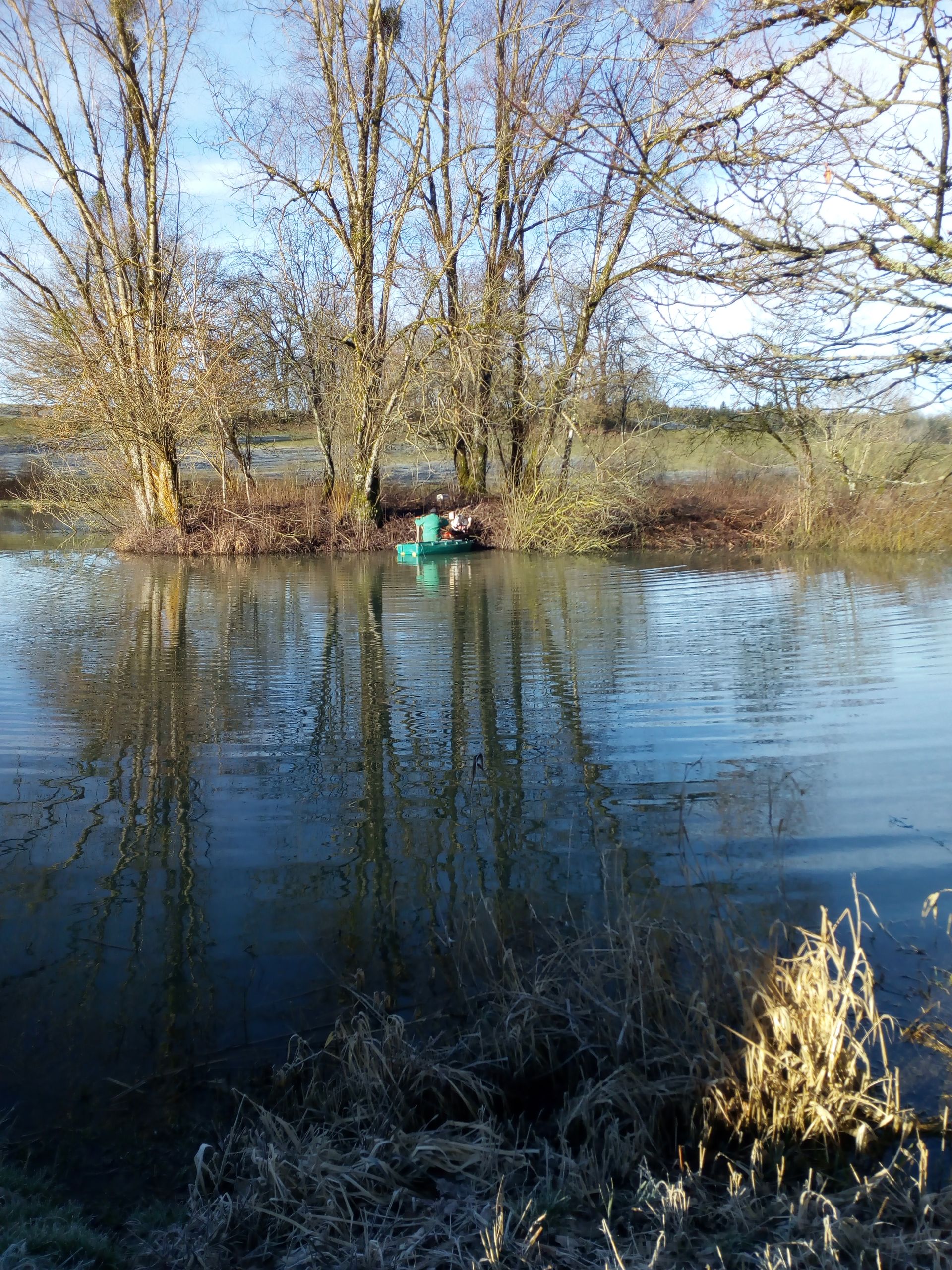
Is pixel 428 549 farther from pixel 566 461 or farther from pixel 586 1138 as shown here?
pixel 586 1138

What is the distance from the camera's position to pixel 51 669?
32.9ft

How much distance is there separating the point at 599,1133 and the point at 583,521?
64.3 feet

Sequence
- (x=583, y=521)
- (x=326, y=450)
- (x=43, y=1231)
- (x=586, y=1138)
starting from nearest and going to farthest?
(x=43, y=1231) → (x=586, y=1138) → (x=583, y=521) → (x=326, y=450)

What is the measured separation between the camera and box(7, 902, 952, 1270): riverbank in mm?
2713

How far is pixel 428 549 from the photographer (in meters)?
22.8

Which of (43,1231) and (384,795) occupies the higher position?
(384,795)

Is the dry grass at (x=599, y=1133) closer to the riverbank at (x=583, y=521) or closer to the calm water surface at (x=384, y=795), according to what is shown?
the calm water surface at (x=384, y=795)

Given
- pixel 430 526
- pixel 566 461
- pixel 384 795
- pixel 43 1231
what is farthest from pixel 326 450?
pixel 43 1231

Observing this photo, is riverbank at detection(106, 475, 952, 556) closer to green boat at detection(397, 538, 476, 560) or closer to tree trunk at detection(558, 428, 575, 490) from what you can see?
tree trunk at detection(558, 428, 575, 490)

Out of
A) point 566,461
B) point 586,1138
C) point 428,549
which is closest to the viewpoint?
point 586,1138

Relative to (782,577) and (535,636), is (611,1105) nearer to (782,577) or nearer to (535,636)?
(535,636)

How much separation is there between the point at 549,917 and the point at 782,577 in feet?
44.1

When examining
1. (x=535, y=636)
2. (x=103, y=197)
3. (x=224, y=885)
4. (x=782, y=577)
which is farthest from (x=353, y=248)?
(x=224, y=885)

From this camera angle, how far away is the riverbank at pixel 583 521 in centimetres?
2123
